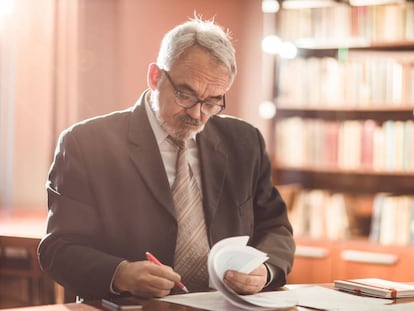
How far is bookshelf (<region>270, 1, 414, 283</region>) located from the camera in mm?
4070

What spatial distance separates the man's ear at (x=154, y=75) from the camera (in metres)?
2.06

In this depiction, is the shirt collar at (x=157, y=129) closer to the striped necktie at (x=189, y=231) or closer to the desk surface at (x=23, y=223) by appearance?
the striped necktie at (x=189, y=231)

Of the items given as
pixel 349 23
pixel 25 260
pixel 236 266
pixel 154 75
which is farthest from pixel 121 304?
pixel 349 23

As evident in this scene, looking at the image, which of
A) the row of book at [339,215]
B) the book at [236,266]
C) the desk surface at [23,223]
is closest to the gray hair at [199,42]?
the book at [236,266]

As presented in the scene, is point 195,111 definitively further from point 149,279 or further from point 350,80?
point 350,80

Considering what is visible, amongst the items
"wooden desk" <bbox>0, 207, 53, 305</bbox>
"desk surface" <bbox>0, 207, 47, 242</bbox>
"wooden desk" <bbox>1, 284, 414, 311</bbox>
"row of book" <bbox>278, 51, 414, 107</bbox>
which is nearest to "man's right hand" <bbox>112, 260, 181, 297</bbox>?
"wooden desk" <bbox>1, 284, 414, 311</bbox>

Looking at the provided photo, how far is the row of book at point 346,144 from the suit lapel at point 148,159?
7.78ft

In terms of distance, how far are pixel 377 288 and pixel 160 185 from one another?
626mm

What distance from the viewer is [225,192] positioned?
214 cm

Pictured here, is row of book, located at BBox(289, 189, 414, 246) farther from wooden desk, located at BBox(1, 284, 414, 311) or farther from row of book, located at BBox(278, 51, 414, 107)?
wooden desk, located at BBox(1, 284, 414, 311)

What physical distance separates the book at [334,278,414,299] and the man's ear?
0.74 m

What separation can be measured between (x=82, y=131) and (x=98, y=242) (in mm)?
309

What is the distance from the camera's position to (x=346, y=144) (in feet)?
14.0

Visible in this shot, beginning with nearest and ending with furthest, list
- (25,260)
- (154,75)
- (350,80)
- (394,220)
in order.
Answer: (154,75), (25,260), (394,220), (350,80)
